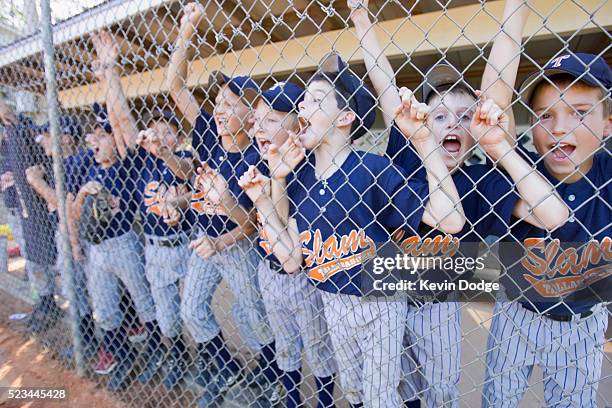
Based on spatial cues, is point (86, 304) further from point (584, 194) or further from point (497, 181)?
point (584, 194)

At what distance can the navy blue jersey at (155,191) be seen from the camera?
2.32 m

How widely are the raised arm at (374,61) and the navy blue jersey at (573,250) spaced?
52 centimetres

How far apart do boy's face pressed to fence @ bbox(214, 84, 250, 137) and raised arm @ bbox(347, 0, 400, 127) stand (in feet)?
2.59

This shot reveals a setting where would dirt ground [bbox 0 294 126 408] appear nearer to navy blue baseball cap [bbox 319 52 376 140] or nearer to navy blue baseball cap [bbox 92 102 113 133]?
navy blue baseball cap [bbox 92 102 113 133]

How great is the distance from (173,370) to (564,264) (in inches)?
90.2

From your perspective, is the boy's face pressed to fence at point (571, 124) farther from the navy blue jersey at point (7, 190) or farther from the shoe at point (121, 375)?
the navy blue jersey at point (7, 190)

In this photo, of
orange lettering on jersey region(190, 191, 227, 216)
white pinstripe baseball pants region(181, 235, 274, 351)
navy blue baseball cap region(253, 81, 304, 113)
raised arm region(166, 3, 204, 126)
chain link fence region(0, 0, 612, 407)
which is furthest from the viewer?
white pinstripe baseball pants region(181, 235, 274, 351)

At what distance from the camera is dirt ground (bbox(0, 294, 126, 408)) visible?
91.0 inches

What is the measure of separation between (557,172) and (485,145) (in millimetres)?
357

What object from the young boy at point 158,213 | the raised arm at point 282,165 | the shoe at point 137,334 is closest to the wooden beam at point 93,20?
the young boy at point 158,213

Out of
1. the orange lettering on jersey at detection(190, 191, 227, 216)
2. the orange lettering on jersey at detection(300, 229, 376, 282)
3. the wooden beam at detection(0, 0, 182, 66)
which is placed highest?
the wooden beam at detection(0, 0, 182, 66)

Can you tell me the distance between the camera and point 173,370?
7.86ft

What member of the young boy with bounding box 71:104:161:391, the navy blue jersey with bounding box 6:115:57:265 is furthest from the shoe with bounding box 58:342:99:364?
the navy blue jersey with bounding box 6:115:57:265

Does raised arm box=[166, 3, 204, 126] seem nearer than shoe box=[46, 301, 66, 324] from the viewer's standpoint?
Yes
